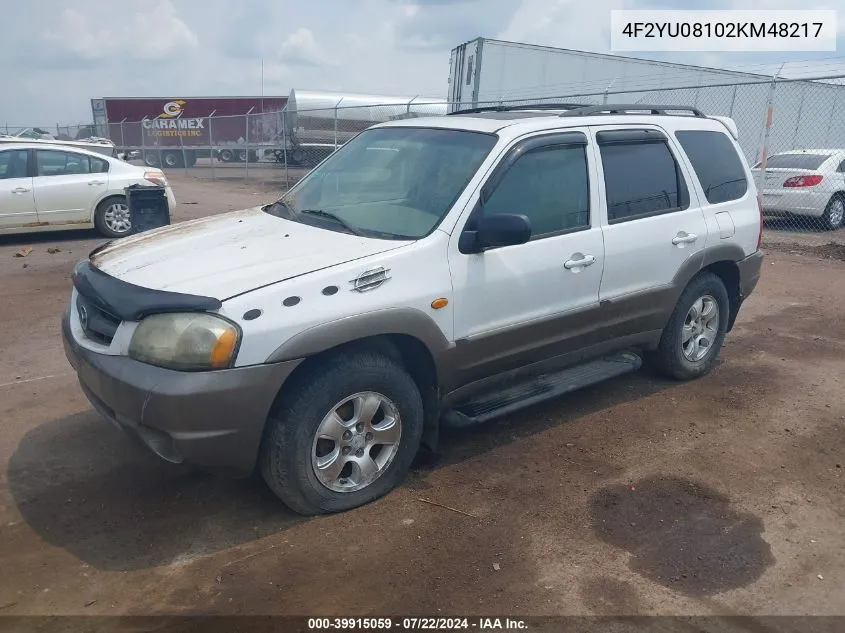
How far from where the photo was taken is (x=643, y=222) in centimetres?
464

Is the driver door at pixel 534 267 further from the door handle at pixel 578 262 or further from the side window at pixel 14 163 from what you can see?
the side window at pixel 14 163

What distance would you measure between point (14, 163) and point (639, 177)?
948 centimetres

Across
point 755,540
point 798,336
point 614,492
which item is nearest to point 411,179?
point 614,492

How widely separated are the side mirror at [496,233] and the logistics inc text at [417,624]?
1.78 meters

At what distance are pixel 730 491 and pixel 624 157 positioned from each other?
7.00 feet

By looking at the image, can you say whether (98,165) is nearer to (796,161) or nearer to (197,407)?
(197,407)

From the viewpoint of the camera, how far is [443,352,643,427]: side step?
4.02 m

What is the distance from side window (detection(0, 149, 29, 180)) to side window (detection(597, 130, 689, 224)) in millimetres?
9309

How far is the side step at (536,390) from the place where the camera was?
4.02 m

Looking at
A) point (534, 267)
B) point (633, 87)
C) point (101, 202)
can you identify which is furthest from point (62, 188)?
point (633, 87)

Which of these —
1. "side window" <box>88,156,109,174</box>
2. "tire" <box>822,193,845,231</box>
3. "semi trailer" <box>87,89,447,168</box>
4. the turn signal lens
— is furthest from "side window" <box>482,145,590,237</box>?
"semi trailer" <box>87,89,447,168</box>

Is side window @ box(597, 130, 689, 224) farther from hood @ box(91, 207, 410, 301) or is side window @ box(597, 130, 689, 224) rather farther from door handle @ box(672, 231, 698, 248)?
hood @ box(91, 207, 410, 301)

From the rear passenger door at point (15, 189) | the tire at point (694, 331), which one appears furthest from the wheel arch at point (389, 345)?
the rear passenger door at point (15, 189)

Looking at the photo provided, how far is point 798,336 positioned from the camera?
6.77m
